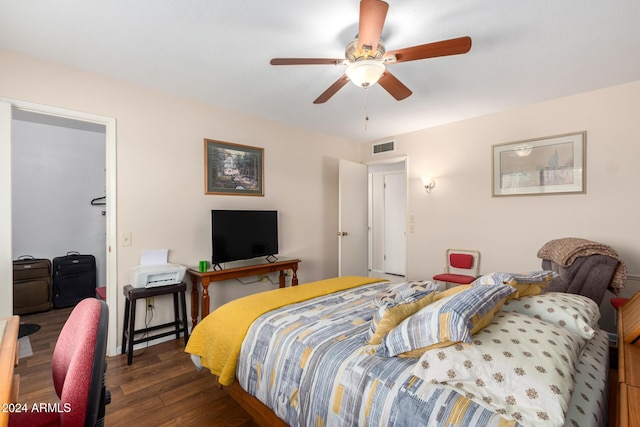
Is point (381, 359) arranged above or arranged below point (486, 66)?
below

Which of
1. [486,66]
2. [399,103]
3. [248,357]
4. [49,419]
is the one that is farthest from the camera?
[399,103]

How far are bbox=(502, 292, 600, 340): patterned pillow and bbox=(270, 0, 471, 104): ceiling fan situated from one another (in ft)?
4.68

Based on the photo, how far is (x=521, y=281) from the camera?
1.69 m

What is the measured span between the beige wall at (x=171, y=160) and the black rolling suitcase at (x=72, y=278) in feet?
6.07

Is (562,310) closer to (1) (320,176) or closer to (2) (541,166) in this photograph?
(2) (541,166)

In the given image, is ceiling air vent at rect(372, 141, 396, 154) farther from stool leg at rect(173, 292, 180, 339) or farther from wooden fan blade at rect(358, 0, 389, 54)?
stool leg at rect(173, 292, 180, 339)

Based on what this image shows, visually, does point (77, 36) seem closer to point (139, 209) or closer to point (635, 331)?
point (139, 209)

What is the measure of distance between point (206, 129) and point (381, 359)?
116 inches

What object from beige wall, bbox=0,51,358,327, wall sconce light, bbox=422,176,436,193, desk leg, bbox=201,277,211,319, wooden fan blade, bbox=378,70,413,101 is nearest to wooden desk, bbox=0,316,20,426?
beige wall, bbox=0,51,358,327

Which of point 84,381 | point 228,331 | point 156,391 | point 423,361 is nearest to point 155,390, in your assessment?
point 156,391

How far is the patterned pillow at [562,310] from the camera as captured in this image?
4.71 feet

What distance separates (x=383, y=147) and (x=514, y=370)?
3973 mm

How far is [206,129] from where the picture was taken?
3.31 meters

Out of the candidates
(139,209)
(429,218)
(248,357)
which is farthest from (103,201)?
(429,218)
